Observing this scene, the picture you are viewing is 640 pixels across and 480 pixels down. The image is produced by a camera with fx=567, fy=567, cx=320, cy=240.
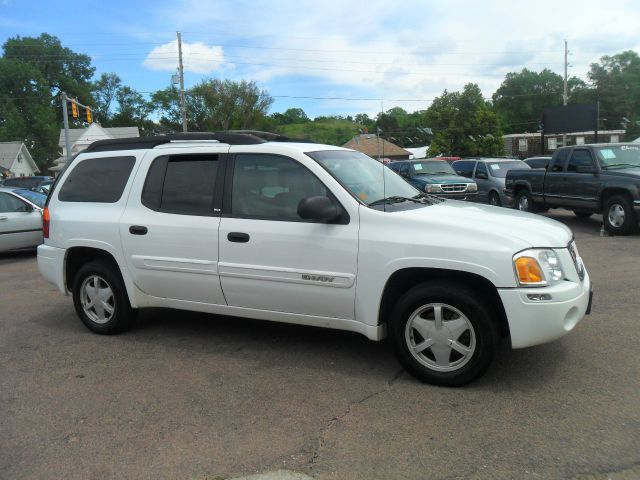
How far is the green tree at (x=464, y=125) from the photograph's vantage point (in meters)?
54.9

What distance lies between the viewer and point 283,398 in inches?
158

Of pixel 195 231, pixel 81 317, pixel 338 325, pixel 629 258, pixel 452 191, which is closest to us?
pixel 338 325

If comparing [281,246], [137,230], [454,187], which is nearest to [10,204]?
[137,230]

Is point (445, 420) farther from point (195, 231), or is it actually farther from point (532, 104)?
point (532, 104)

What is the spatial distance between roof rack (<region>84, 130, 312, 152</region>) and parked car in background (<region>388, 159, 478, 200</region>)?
838cm

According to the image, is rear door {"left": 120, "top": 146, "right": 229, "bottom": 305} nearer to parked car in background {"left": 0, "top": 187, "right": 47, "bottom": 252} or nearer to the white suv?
the white suv

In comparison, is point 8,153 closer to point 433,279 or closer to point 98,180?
point 98,180

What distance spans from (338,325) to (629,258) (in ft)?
20.6

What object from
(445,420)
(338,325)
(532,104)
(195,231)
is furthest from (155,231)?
(532,104)

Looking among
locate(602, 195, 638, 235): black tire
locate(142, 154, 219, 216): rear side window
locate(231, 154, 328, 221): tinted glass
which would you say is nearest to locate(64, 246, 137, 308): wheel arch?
locate(142, 154, 219, 216): rear side window

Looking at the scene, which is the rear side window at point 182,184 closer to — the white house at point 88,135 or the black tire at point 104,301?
the black tire at point 104,301

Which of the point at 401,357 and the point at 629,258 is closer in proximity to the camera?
the point at 401,357

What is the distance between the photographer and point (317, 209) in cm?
411

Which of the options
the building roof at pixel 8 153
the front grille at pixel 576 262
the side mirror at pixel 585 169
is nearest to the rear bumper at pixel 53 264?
the front grille at pixel 576 262
